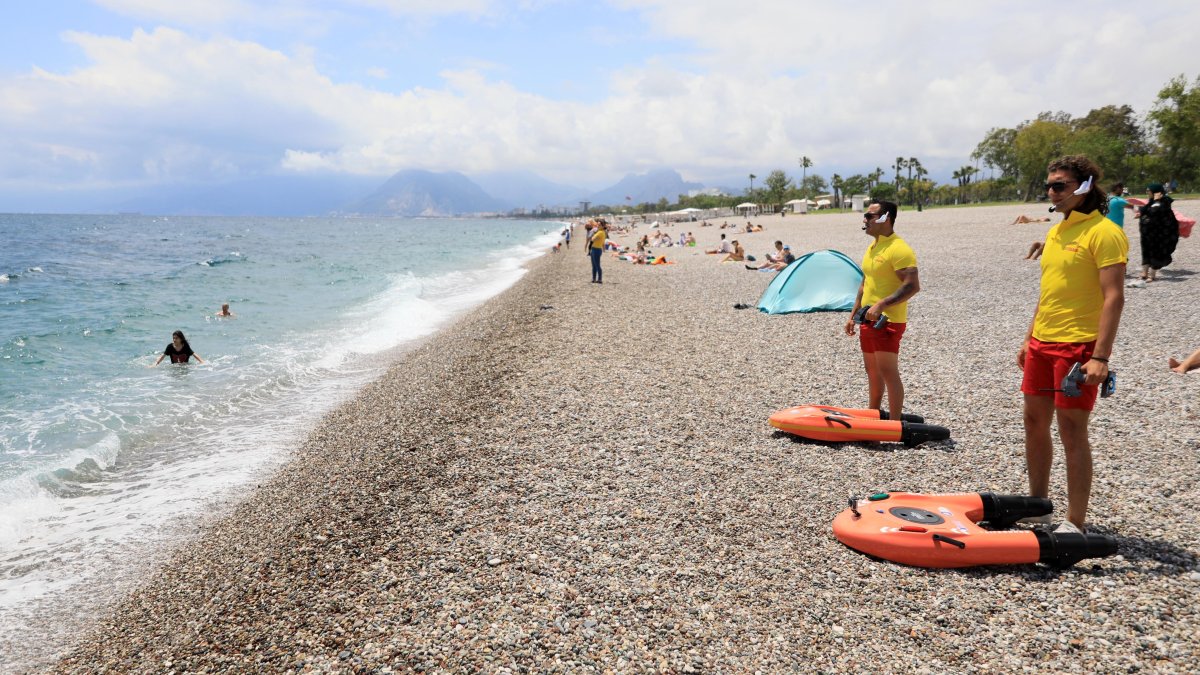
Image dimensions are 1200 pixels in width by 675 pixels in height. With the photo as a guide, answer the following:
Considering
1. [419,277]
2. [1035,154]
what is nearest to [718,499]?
[419,277]

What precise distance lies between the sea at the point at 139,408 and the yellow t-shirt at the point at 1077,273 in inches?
286

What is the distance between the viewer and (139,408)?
9883 mm

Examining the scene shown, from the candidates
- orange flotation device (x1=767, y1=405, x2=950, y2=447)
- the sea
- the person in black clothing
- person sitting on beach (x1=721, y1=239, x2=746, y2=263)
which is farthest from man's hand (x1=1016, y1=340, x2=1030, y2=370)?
person sitting on beach (x1=721, y1=239, x2=746, y2=263)

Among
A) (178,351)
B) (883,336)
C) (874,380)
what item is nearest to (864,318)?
(883,336)

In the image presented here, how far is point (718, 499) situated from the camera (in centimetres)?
512

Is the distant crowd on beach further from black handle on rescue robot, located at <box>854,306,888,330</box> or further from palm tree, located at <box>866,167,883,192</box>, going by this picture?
palm tree, located at <box>866,167,883,192</box>

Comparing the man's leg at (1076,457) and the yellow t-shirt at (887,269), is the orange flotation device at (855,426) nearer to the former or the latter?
the yellow t-shirt at (887,269)

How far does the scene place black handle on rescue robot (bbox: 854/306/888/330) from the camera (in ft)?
18.8

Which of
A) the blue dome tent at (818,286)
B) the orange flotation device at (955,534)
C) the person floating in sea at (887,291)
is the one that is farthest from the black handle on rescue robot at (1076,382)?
the blue dome tent at (818,286)

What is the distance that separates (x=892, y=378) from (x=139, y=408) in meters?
11.4

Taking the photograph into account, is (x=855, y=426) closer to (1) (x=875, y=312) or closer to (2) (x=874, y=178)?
(1) (x=875, y=312)

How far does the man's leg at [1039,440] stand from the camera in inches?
161

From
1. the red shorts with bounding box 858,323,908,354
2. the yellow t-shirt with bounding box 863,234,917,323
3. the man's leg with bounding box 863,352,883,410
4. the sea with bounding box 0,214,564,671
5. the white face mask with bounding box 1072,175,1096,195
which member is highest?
the white face mask with bounding box 1072,175,1096,195

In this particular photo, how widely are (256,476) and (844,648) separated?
6.55m
